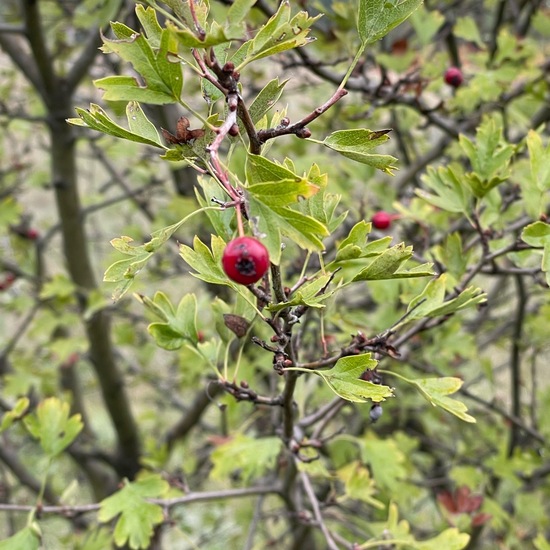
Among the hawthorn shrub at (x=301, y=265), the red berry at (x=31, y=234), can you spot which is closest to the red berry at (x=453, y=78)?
the hawthorn shrub at (x=301, y=265)

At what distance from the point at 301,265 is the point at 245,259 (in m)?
1.01

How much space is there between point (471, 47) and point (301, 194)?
2.94 meters

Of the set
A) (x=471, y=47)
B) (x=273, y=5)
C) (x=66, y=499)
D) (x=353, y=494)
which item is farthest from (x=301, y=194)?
(x=471, y=47)

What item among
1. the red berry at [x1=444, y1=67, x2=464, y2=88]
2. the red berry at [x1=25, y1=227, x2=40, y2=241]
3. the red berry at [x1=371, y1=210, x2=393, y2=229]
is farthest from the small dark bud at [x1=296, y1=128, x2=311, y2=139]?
the red berry at [x1=25, y1=227, x2=40, y2=241]

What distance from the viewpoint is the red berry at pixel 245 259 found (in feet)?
1.89

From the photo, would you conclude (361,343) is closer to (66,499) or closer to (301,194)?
(301,194)

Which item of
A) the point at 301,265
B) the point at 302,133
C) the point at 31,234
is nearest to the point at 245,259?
the point at 302,133

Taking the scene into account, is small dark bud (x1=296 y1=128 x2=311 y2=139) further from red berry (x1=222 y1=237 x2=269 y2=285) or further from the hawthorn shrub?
red berry (x1=222 y1=237 x2=269 y2=285)

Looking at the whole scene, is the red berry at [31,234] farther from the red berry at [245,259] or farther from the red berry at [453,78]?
the red berry at [245,259]

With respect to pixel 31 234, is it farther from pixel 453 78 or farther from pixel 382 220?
pixel 453 78

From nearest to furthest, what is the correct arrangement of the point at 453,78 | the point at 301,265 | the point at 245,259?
the point at 245,259 → the point at 301,265 → the point at 453,78

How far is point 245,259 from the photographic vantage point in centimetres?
58

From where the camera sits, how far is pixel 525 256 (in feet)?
3.75

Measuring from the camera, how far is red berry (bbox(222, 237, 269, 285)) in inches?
22.7
